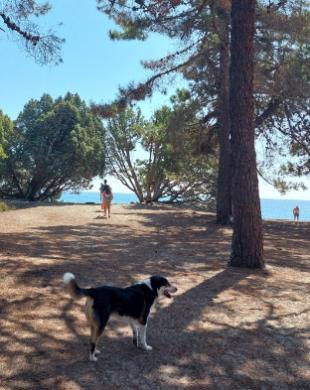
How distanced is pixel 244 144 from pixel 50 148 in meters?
27.4

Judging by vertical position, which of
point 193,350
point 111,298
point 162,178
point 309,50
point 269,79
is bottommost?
point 193,350

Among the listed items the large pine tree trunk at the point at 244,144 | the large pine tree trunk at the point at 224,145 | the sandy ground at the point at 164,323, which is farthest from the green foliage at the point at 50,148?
the large pine tree trunk at the point at 244,144

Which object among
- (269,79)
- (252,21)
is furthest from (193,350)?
(269,79)

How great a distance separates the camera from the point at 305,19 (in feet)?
50.3

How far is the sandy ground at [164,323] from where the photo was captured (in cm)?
455

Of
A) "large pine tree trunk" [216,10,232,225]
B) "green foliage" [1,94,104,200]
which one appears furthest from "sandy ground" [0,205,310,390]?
"green foliage" [1,94,104,200]

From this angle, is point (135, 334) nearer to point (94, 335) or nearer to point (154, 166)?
point (94, 335)

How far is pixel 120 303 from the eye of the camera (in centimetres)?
493

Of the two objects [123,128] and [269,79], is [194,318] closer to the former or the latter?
[269,79]

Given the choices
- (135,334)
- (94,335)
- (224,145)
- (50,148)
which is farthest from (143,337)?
(50,148)

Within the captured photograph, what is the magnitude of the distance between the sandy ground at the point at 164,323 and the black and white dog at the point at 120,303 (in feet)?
0.76

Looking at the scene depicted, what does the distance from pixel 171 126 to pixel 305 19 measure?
21.0 feet

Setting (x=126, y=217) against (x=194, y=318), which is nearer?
(x=194, y=318)

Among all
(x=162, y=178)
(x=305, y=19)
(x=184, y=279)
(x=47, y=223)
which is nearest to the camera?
(x=184, y=279)
